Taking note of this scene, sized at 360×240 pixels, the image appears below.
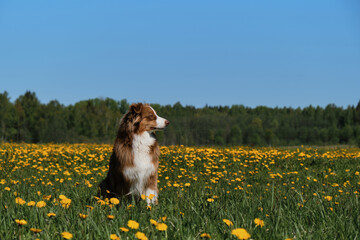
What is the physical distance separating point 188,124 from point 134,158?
278 feet

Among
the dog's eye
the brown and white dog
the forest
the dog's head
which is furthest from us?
the forest

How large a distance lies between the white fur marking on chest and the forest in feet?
117

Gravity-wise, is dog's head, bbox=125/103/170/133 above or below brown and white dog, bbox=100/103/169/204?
above

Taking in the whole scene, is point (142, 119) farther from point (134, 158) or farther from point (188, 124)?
point (188, 124)

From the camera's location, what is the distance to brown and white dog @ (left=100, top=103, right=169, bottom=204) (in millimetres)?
4945

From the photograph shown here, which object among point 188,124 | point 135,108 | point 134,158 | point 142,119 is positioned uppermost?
point 188,124

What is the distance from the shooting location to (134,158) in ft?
16.3

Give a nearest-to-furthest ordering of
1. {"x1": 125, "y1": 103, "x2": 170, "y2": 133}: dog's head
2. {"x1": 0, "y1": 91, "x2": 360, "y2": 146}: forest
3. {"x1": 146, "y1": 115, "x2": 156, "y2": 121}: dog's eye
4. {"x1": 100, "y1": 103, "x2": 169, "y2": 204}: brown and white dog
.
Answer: {"x1": 100, "y1": 103, "x2": 169, "y2": 204}: brown and white dog → {"x1": 125, "y1": 103, "x2": 170, "y2": 133}: dog's head → {"x1": 146, "y1": 115, "x2": 156, "y2": 121}: dog's eye → {"x1": 0, "y1": 91, "x2": 360, "y2": 146}: forest

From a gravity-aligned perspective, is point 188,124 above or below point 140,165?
above

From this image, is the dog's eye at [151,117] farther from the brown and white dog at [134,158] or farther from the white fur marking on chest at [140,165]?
the white fur marking on chest at [140,165]

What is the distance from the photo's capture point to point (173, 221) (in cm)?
292

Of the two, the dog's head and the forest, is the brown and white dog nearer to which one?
the dog's head

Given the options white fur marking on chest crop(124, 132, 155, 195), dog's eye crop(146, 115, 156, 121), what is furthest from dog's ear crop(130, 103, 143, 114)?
white fur marking on chest crop(124, 132, 155, 195)

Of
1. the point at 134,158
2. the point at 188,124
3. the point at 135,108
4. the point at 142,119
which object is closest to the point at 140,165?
the point at 134,158
